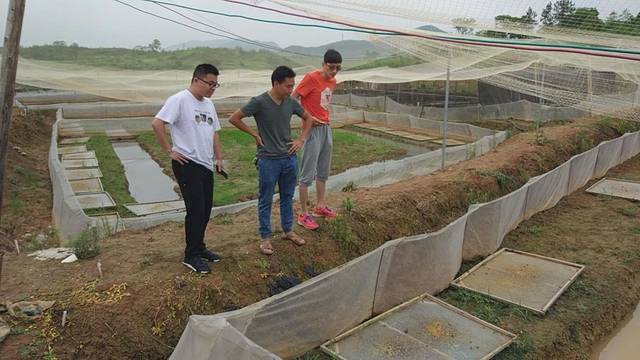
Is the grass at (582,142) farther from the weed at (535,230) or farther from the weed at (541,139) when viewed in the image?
the weed at (535,230)

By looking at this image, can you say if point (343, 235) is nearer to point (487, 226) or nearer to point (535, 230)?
point (487, 226)

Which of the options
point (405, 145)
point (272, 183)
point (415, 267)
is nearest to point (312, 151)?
point (272, 183)

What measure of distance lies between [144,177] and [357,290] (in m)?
5.85

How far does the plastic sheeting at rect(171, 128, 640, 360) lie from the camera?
2.33m

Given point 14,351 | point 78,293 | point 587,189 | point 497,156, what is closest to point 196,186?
point 78,293

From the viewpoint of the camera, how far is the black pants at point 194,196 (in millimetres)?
3078

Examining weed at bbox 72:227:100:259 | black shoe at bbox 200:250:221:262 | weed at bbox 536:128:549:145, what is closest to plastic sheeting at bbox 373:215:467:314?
black shoe at bbox 200:250:221:262

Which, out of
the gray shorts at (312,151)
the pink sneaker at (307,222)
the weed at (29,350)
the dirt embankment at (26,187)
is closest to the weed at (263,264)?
the pink sneaker at (307,222)

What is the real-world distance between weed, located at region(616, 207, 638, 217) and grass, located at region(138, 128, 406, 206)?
431cm

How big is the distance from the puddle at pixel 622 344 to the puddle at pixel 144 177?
5489 millimetres

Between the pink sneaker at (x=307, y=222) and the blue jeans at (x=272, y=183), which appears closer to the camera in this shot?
the blue jeans at (x=272, y=183)

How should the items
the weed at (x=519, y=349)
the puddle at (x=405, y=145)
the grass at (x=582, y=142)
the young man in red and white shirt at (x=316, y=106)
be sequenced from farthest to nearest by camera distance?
1. the puddle at (x=405, y=145)
2. the grass at (x=582, y=142)
3. the young man in red and white shirt at (x=316, y=106)
4. the weed at (x=519, y=349)

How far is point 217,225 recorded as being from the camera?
4559 millimetres

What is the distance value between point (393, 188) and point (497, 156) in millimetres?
2568
